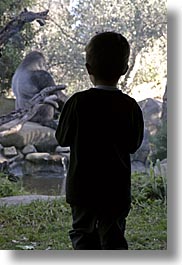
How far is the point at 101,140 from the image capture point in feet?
6.81

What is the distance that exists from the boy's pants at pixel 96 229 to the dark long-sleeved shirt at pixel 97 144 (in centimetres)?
5

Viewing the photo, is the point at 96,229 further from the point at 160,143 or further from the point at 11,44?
the point at 11,44

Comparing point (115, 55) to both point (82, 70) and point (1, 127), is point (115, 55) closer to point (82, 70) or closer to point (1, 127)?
point (82, 70)

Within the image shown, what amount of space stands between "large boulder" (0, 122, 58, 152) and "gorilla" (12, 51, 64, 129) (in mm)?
35

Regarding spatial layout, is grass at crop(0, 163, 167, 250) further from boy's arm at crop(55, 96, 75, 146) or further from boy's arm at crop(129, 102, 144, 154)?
boy's arm at crop(55, 96, 75, 146)

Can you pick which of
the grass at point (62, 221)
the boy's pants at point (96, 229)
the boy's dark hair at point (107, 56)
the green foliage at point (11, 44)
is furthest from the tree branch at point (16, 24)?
the boy's pants at point (96, 229)

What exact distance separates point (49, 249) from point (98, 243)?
0.36m

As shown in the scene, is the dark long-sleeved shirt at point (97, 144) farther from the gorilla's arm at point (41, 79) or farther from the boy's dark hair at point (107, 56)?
the gorilla's arm at point (41, 79)

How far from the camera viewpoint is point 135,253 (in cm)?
241

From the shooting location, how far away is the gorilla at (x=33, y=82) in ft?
8.30

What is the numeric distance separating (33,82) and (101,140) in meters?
0.64

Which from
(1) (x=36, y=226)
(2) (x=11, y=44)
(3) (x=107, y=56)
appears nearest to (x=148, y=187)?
(1) (x=36, y=226)

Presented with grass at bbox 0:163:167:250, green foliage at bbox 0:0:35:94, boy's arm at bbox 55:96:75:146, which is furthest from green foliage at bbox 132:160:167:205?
green foliage at bbox 0:0:35:94

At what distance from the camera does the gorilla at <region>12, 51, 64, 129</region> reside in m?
2.53
